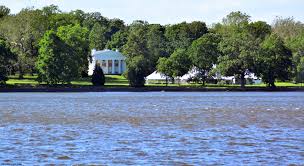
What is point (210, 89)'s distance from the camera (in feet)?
462

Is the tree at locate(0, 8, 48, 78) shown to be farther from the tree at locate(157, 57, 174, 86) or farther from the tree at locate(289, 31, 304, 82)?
the tree at locate(289, 31, 304, 82)

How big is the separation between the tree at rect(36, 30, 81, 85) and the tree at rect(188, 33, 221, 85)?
22.4m

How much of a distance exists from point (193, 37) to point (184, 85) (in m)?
51.7

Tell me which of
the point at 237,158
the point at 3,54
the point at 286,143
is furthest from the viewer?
the point at 3,54

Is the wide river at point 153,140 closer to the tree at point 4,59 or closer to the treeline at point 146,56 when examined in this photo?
the tree at point 4,59

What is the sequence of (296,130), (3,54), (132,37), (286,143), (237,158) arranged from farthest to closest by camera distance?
(132,37) → (3,54) → (296,130) → (286,143) → (237,158)

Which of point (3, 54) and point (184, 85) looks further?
point (184, 85)

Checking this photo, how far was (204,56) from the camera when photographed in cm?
14700

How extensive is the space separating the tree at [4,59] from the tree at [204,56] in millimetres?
34040

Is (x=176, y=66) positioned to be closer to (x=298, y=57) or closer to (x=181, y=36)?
(x=298, y=57)

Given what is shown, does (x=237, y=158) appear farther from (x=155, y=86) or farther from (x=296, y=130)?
(x=155, y=86)

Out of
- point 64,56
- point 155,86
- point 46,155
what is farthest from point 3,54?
point 46,155

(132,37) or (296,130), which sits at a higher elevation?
(132,37)

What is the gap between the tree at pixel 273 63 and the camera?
140m
